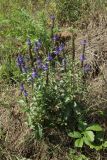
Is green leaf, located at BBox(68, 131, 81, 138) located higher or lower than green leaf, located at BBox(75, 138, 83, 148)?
higher

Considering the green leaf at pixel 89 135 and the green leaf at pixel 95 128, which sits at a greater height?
the green leaf at pixel 95 128

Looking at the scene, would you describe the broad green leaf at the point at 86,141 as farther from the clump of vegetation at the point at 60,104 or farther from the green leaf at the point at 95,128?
the green leaf at the point at 95,128

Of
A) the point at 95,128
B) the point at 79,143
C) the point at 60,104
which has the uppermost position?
the point at 60,104

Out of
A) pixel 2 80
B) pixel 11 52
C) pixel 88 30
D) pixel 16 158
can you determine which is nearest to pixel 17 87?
pixel 2 80

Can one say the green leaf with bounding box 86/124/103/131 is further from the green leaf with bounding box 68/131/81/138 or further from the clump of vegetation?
the green leaf with bounding box 68/131/81/138

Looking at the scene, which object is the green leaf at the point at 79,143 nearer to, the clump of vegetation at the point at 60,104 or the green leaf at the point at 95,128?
the clump of vegetation at the point at 60,104

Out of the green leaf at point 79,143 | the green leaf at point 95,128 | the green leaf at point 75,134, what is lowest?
the green leaf at point 79,143

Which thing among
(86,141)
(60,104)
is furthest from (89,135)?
(60,104)

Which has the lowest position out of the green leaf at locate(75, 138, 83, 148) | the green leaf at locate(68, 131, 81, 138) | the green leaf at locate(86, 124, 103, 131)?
the green leaf at locate(75, 138, 83, 148)

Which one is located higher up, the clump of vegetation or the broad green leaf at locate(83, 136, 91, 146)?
the clump of vegetation

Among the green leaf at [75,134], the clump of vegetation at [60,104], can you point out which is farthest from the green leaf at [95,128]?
the green leaf at [75,134]

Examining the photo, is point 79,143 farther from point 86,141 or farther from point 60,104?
point 60,104

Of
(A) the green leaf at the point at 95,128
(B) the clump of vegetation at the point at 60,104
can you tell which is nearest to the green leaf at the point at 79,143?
(B) the clump of vegetation at the point at 60,104

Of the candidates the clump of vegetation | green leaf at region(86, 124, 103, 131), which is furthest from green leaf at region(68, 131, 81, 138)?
green leaf at region(86, 124, 103, 131)
